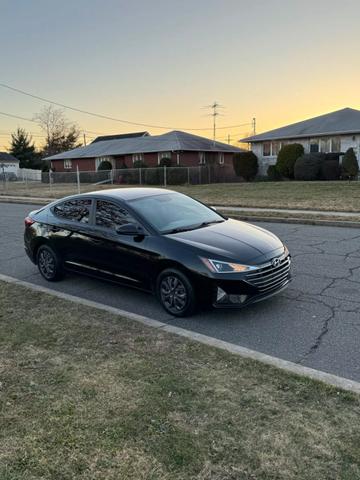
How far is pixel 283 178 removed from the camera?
99.9 ft

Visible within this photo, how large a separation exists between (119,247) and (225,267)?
1.56 metres

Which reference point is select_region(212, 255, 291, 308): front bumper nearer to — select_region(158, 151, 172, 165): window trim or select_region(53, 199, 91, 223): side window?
select_region(53, 199, 91, 223): side window

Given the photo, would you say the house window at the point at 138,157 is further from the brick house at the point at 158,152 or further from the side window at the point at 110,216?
the side window at the point at 110,216

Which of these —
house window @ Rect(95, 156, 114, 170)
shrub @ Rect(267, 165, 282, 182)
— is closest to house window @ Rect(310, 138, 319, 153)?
shrub @ Rect(267, 165, 282, 182)

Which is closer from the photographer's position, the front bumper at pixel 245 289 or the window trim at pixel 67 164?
the front bumper at pixel 245 289

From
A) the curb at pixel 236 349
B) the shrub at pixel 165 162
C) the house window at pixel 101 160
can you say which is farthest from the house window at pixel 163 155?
the curb at pixel 236 349

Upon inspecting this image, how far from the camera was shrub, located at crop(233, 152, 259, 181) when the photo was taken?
3228 centimetres

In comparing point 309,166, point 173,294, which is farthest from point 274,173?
point 173,294

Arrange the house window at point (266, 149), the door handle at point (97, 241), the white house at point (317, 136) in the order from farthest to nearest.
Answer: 1. the house window at point (266, 149)
2. the white house at point (317, 136)
3. the door handle at point (97, 241)

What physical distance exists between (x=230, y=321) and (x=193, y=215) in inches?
68.5

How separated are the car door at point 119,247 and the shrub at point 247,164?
89.2 feet

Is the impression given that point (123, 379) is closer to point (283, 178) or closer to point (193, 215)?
point (193, 215)

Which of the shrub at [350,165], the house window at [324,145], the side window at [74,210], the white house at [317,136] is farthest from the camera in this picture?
the house window at [324,145]

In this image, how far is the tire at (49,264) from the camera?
675 cm
